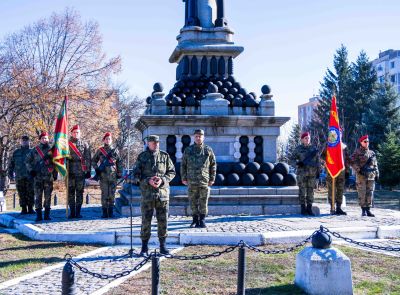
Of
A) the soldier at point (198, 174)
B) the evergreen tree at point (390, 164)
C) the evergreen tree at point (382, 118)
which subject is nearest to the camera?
the soldier at point (198, 174)

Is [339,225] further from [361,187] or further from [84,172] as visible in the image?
[84,172]

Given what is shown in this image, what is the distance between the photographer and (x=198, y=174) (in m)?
10.9

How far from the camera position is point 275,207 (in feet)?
45.1

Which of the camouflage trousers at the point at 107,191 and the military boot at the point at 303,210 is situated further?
the military boot at the point at 303,210

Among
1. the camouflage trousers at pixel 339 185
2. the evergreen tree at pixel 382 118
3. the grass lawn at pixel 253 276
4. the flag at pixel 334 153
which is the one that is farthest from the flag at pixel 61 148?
the evergreen tree at pixel 382 118

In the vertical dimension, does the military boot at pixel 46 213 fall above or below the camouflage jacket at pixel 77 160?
below

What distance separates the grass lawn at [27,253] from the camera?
306 inches

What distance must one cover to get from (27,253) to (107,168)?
3986 millimetres

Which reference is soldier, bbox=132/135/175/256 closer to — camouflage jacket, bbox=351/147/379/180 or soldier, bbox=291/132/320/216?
soldier, bbox=291/132/320/216

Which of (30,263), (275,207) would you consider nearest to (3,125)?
(275,207)

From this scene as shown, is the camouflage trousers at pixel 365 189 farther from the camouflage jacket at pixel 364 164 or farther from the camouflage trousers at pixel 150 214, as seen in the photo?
the camouflage trousers at pixel 150 214

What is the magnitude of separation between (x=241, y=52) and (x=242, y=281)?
11.4 meters

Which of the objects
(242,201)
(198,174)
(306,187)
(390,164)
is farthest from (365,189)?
(390,164)

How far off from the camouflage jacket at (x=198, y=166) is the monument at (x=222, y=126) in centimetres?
264
